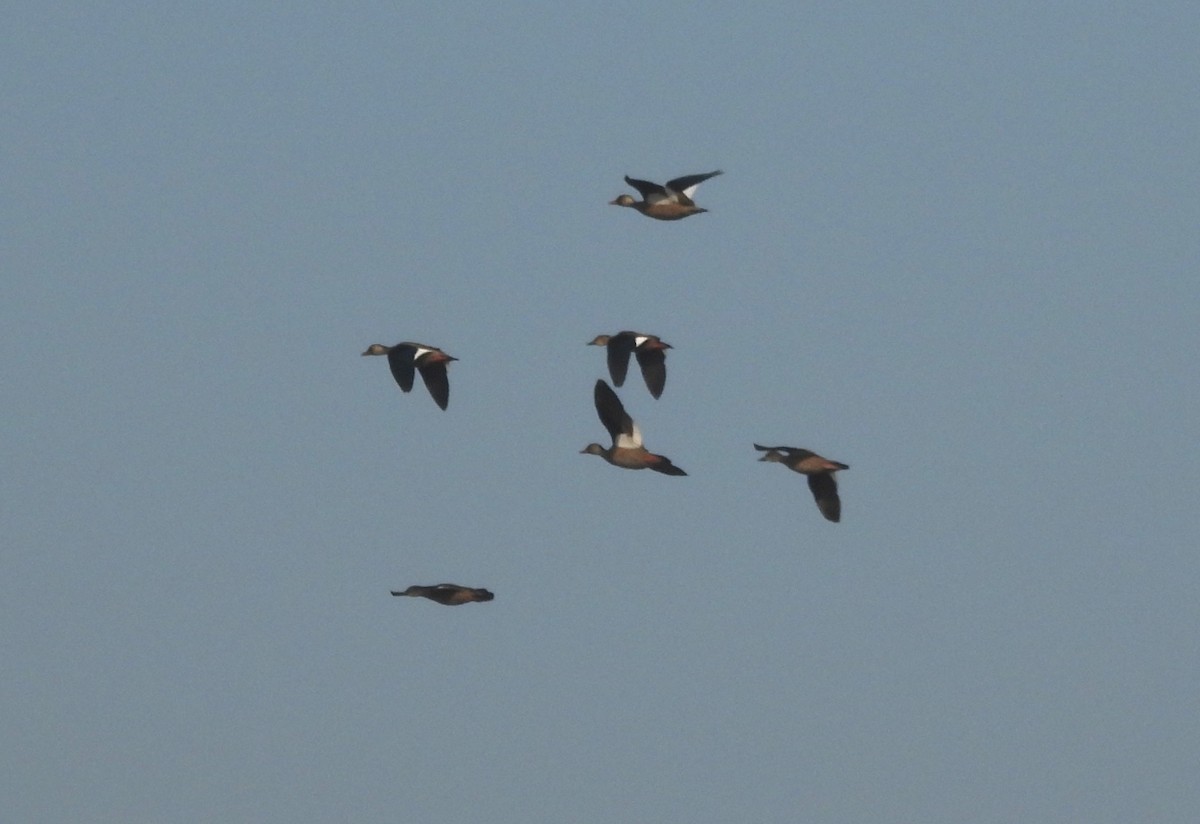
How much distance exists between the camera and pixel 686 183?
139 ft

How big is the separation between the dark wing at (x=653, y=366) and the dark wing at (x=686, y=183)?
2972 millimetres

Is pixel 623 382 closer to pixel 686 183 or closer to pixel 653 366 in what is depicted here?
pixel 653 366

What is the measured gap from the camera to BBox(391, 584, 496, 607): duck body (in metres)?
41.7

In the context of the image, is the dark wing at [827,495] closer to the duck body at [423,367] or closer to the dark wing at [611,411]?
the dark wing at [611,411]

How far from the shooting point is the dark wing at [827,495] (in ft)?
136

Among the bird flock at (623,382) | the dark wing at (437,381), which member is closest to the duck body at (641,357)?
the bird flock at (623,382)

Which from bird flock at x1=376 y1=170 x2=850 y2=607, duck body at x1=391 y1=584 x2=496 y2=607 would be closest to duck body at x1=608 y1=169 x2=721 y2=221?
bird flock at x1=376 y1=170 x2=850 y2=607

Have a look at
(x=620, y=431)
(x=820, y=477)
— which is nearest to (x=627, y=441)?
(x=620, y=431)

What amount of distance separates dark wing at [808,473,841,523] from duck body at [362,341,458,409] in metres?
7.12

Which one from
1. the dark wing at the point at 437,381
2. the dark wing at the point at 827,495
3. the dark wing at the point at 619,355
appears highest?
the dark wing at the point at 619,355

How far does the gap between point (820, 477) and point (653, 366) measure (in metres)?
3.77

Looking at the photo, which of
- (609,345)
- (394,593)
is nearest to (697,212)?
(609,345)

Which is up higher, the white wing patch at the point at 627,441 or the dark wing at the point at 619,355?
the dark wing at the point at 619,355

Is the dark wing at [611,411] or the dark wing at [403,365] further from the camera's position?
the dark wing at [403,365]
